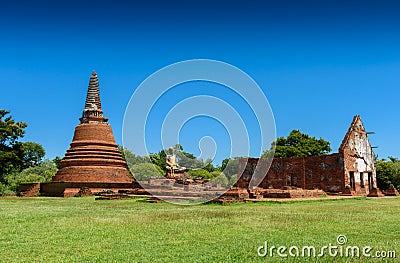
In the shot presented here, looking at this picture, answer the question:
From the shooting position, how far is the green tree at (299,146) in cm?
4615

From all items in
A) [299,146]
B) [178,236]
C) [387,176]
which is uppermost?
[299,146]

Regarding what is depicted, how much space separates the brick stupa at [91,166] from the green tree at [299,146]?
62.4ft

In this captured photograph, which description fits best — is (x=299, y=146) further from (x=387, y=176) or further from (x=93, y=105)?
(x=93, y=105)

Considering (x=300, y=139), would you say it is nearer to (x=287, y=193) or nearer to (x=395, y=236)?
(x=287, y=193)

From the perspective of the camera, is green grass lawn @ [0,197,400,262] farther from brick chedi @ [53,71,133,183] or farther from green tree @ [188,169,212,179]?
green tree @ [188,169,212,179]

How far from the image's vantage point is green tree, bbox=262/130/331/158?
4615cm

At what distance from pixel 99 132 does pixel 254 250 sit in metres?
29.8

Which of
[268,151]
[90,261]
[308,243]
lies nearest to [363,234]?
[308,243]

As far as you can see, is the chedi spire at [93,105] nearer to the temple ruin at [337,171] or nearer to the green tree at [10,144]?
the green tree at [10,144]

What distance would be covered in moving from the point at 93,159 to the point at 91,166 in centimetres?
69

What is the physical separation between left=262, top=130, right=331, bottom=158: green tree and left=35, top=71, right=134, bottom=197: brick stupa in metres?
19.0

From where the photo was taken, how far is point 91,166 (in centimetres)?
3216

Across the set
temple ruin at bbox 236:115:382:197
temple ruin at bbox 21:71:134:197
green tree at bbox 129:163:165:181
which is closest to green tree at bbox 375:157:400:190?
temple ruin at bbox 236:115:382:197

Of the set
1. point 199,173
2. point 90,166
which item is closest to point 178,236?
point 90,166
